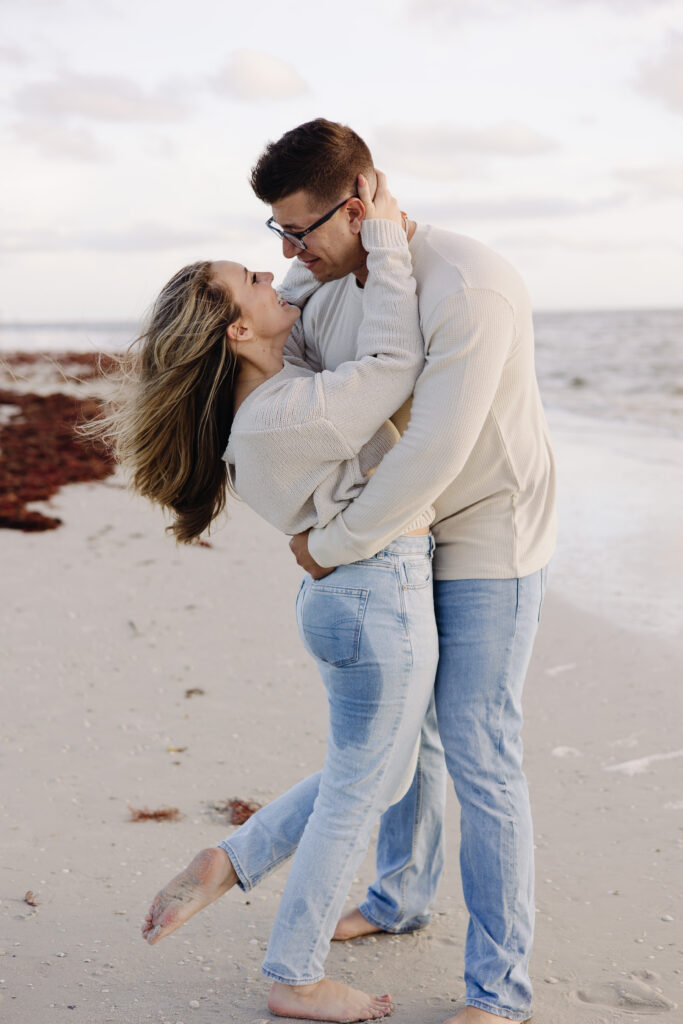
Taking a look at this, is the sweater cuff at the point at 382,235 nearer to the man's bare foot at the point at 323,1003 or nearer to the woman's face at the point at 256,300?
the woman's face at the point at 256,300

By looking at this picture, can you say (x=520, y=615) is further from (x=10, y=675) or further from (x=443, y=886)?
(x=10, y=675)

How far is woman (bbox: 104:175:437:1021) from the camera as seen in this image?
226cm

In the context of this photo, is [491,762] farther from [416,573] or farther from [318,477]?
[318,477]

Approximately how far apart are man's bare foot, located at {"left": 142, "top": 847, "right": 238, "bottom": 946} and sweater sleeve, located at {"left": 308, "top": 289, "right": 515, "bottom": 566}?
987mm

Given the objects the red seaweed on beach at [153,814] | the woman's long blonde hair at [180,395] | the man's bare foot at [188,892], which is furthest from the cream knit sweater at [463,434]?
the red seaweed on beach at [153,814]

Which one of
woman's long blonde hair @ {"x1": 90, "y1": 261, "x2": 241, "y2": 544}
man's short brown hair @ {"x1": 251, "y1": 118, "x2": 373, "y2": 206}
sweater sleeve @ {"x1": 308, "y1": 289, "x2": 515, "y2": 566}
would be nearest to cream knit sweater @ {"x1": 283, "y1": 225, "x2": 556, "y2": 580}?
sweater sleeve @ {"x1": 308, "y1": 289, "x2": 515, "y2": 566}

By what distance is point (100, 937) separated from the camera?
2824 millimetres

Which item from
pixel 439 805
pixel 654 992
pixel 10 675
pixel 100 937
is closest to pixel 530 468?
pixel 439 805

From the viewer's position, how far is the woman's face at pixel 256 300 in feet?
7.95

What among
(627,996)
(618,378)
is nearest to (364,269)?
(627,996)

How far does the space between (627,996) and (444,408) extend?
1648mm

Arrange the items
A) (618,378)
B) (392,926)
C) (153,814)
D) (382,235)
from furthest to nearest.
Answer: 1. (618,378)
2. (153,814)
3. (392,926)
4. (382,235)

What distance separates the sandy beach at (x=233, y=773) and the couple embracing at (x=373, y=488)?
0.95 feet

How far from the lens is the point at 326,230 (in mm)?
2393
